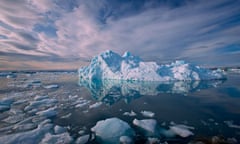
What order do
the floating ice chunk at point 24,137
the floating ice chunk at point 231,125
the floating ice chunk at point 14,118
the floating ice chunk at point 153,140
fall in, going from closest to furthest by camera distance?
the floating ice chunk at point 24,137
the floating ice chunk at point 153,140
the floating ice chunk at point 231,125
the floating ice chunk at point 14,118

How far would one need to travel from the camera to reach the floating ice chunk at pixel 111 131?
188 inches

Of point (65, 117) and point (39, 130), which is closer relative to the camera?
point (39, 130)

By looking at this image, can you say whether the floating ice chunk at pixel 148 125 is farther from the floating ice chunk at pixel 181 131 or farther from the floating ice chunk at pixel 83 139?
the floating ice chunk at pixel 83 139

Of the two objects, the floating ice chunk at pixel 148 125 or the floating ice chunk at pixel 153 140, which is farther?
the floating ice chunk at pixel 148 125

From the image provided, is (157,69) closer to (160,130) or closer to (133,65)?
(133,65)

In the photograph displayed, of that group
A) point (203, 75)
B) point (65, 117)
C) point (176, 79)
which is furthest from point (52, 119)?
point (203, 75)

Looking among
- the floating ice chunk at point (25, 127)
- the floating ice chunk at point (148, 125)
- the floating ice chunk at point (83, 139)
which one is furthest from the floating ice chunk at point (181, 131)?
the floating ice chunk at point (25, 127)

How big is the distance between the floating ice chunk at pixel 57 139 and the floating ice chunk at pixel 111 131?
104cm

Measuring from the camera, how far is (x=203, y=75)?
27922 millimetres

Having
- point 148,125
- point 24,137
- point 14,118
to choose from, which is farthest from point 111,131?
point 14,118

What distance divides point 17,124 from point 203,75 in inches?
1239

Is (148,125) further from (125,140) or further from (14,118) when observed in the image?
(14,118)

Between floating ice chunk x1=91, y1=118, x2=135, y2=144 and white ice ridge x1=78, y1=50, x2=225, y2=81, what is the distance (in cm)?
2194

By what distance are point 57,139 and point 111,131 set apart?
1957mm
